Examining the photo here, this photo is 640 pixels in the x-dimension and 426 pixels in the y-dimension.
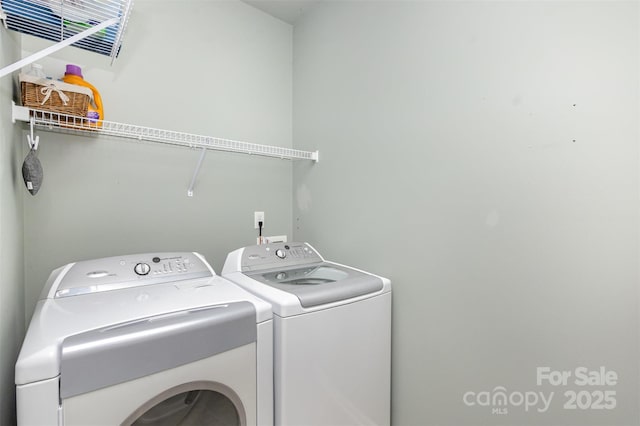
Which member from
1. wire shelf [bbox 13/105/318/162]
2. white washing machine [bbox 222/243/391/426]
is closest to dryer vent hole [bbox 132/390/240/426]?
white washing machine [bbox 222/243/391/426]

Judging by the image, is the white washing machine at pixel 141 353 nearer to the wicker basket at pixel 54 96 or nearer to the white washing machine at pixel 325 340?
the white washing machine at pixel 325 340

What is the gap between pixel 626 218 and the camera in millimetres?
899

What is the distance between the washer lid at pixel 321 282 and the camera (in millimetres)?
1159

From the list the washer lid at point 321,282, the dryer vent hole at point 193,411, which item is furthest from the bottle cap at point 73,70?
the dryer vent hole at point 193,411

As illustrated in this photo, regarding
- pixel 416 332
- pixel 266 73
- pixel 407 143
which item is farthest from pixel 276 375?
pixel 266 73

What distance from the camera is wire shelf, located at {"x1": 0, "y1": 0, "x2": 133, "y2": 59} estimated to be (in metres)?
1.03

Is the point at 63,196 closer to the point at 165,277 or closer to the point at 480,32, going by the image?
the point at 165,277

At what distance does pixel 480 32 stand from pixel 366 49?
61cm

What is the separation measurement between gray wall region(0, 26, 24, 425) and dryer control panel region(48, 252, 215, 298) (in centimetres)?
13

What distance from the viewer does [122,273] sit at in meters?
Result: 1.20

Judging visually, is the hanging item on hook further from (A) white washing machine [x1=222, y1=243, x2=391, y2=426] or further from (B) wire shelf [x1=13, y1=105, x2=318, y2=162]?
(A) white washing machine [x1=222, y1=243, x2=391, y2=426]

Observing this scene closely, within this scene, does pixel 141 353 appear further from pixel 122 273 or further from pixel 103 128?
pixel 103 128

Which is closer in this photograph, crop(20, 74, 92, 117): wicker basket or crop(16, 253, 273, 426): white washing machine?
crop(16, 253, 273, 426): white washing machine

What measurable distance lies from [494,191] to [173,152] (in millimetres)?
1624
